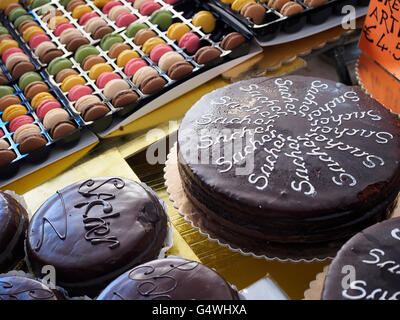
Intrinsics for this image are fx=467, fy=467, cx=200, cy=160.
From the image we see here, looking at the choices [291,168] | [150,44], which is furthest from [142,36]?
[291,168]

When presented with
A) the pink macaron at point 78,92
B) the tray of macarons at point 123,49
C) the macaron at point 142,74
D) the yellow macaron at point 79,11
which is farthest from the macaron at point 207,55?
the yellow macaron at point 79,11

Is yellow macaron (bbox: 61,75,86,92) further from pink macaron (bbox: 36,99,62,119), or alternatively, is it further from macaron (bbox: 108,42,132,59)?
macaron (bbox: 108,42,132,59)

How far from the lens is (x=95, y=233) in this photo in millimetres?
1566

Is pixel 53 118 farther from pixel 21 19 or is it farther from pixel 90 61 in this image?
pixel 21 19

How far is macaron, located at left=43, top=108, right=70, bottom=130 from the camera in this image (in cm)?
221

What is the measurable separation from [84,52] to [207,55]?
0.73 metres

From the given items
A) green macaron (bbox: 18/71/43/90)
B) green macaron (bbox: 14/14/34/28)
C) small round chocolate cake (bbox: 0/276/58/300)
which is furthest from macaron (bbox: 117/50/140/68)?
small round chocolate cake (bbox: 0/276/58/300)

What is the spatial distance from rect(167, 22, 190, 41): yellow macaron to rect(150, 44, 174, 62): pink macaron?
5.4 inches

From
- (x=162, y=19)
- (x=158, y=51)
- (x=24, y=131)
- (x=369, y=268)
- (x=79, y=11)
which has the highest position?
(x=79, y=11)

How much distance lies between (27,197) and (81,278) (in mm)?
666

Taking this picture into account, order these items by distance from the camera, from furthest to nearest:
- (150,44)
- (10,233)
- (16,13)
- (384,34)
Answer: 1. (16,13)
2. (150,44)
3. (384,34)
4. (10,233)

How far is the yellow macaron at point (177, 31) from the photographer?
8.68 ft
